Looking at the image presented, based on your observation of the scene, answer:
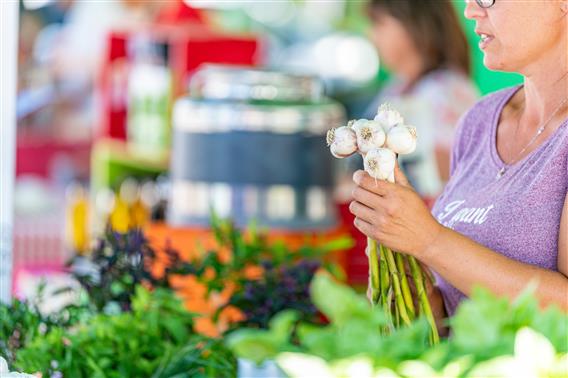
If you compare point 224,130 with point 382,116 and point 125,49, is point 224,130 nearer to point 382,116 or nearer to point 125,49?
point 382,116

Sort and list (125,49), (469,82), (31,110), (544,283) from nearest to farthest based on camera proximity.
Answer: (544,283)
(469,82)
(125,49)
(31,110)

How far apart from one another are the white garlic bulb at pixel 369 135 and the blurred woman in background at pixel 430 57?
6.94 ft

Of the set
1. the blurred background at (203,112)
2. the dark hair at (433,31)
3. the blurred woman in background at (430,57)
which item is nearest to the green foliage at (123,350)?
the blurred background at (203,112)

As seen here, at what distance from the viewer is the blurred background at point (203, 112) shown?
3291 millimetres

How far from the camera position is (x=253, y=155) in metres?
3.26

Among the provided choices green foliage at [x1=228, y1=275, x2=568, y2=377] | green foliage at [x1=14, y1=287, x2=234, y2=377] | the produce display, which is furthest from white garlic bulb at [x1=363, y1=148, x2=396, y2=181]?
green foliage at [x1=14, y1=287, x2=234, y2=377]

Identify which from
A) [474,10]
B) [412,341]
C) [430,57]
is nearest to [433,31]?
[430,57]

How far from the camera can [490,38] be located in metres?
1.75

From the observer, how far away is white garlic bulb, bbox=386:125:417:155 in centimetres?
158

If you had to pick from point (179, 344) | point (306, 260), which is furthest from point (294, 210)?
point (179, 344)

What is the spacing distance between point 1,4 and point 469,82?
82.6 inches

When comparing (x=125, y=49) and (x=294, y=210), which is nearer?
(x=294, y=210)

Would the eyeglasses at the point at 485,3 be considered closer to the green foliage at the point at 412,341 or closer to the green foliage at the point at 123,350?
the green foliage at the point at 412,341

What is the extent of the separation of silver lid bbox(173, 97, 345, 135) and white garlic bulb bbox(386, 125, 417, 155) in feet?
5.50
